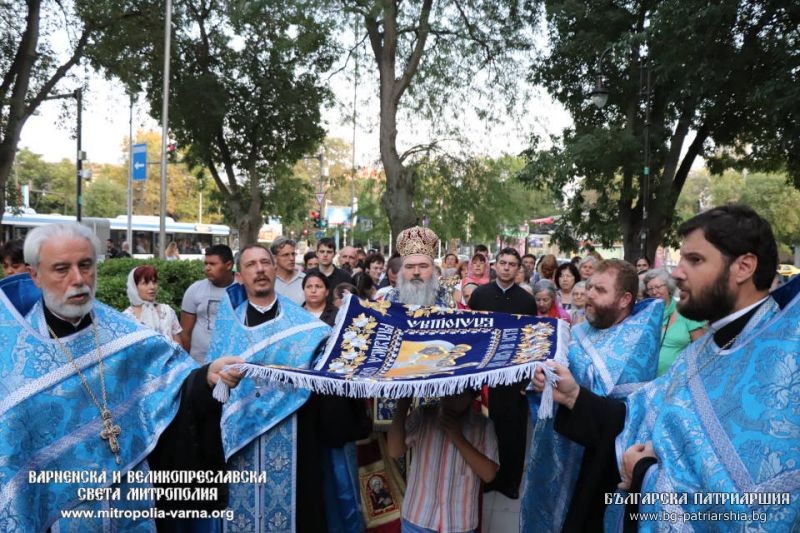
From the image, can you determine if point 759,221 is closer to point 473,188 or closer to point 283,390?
point 283,390

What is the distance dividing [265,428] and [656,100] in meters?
15.6

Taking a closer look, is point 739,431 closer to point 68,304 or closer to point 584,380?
point 584,380

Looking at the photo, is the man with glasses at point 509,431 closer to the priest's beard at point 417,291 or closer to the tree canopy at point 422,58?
the priest's beard at point 417,291

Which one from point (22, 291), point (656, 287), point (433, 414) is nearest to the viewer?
point (22, 291)

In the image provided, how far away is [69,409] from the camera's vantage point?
10.7ft

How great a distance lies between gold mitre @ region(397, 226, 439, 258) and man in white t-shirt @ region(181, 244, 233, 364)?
6.46 ft

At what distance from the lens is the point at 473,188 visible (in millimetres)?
20281

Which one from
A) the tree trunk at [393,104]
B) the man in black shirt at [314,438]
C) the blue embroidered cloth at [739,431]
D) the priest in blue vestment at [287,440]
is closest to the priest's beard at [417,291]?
the priest in blue vestment at [287,440]

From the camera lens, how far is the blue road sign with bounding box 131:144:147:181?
20.0m

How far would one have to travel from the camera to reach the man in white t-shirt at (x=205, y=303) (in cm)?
681

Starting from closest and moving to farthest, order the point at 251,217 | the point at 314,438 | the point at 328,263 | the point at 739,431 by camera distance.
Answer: the point at 739,431 → the point at 314,438 → the point at 328,263 → the point at 251,217

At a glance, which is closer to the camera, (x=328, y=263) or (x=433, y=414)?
(x=433, y=414)

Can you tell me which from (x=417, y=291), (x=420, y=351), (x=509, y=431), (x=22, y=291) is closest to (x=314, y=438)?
(x=420, y=351)

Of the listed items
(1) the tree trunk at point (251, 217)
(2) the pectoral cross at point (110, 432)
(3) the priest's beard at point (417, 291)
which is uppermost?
(1) the tree trunk at point (251, 217)
